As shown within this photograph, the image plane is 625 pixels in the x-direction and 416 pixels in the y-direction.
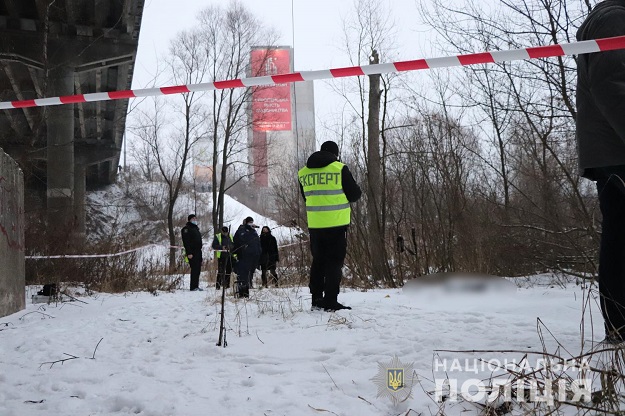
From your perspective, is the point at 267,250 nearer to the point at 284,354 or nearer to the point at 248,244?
the point at 248,244

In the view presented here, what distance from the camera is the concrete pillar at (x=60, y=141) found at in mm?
14008

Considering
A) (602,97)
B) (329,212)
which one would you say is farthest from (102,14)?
(602,97)

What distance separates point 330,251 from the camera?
4727 millimetres

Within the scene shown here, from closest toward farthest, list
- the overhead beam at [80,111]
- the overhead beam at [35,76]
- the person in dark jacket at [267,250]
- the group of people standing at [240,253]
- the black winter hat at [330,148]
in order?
the black winter hat at [330,148] → the group of people standing at [240,253] → the person in dark jacket at [267,250] → the overhead beam at [35,76] → the overhead beam at [80,111]

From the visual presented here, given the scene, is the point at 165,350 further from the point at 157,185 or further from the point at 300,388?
the point at 157,185

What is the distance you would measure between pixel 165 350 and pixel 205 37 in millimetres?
21566

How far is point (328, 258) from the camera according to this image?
473cm

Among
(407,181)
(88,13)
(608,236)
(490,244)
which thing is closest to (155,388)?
(608,236)

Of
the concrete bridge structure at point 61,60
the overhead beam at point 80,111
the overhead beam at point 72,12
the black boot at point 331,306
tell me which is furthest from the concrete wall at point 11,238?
the overhead beam at point 80,111

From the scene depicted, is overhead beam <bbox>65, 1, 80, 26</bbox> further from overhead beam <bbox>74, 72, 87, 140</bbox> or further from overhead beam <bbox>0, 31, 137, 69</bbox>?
overhead beam <bbox>74, 72, 87, 140</bbox>

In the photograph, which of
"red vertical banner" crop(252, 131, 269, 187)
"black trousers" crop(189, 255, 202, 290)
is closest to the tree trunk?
"black trousers" crop(189, 255, 202, 290)

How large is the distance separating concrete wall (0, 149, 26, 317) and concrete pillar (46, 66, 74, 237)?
797 cm

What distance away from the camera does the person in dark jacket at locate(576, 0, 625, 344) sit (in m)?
2.43

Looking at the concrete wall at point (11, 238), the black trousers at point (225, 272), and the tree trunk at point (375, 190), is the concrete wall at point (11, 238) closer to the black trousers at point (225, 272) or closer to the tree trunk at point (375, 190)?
the black trousers at point (225, 272)
